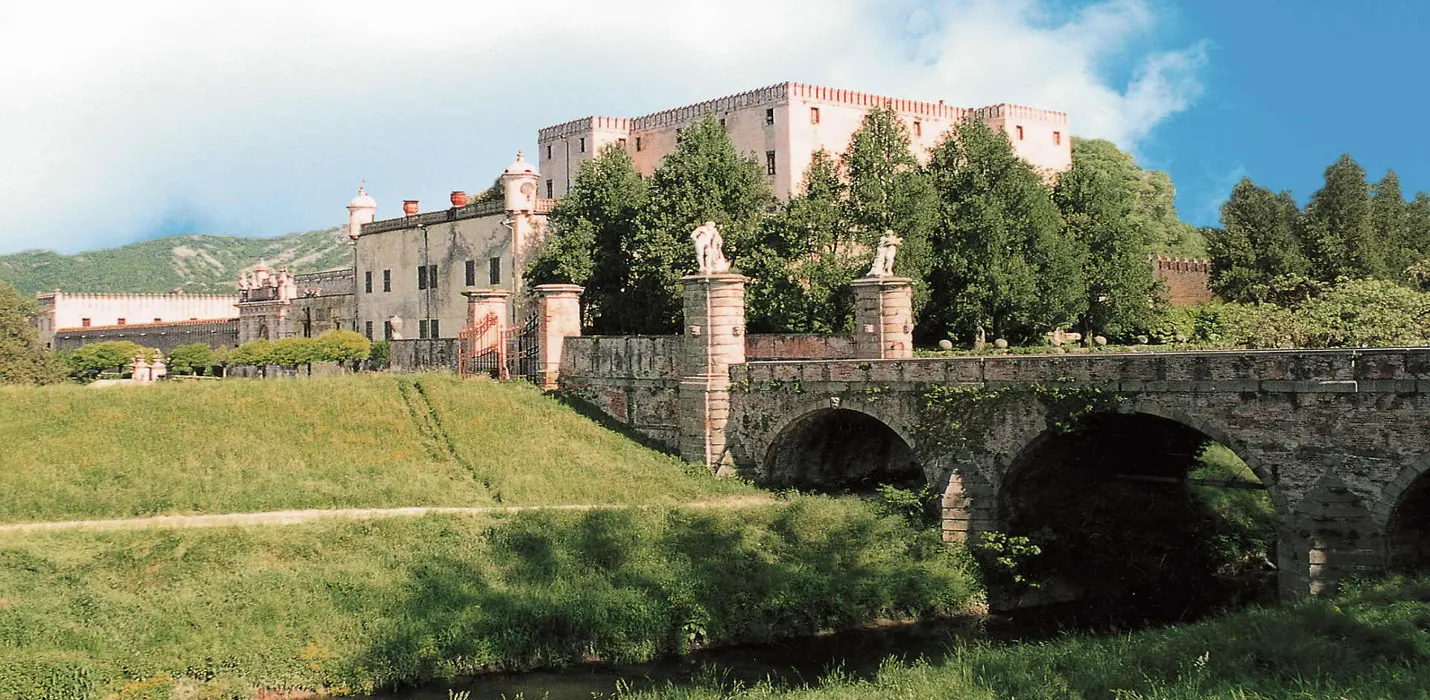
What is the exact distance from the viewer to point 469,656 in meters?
21.0

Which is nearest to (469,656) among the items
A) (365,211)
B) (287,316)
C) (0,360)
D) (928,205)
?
(928,205)

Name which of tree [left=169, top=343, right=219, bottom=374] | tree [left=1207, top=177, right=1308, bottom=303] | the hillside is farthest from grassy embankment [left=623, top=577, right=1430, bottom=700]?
the hillside

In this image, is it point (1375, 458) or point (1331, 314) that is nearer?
point (1375, 458)

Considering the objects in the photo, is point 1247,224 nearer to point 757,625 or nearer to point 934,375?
point 934,375

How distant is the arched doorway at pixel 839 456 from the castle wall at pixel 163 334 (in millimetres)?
42959

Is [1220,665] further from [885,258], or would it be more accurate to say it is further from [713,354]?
[885,258]

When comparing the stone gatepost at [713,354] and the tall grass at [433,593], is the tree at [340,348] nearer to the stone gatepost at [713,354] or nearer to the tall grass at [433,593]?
the stone gatepost at [713,354]

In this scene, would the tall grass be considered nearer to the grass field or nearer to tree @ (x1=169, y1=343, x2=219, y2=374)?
the grass field

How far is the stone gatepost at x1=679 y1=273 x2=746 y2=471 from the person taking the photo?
1198 inches

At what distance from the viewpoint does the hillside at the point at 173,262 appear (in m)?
135

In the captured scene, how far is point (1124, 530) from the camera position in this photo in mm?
27516

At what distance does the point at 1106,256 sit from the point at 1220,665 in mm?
34084

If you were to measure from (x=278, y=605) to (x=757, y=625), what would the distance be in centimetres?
899

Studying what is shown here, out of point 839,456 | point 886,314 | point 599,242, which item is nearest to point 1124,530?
point 839,456
